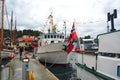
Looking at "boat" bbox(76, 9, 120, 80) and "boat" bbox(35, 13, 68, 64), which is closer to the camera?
"boat" bbox(76, 9, 120, 80)

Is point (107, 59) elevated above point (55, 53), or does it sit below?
above

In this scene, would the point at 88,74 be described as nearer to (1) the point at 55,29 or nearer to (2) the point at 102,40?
(2) the point at 102,40

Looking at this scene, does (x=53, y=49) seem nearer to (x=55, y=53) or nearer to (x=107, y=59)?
(x=55, y=53)

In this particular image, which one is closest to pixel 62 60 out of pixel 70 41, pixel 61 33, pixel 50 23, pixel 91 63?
pixel 61 33

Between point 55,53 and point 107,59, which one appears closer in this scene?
point 107,59

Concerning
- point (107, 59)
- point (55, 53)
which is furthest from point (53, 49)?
point (107, 59)

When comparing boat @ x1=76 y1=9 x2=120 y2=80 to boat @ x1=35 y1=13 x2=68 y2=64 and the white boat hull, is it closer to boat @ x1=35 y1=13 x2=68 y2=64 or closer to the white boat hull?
boat @ x1=35 y1=13 x2=68 y2=64

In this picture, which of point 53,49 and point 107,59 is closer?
point 107,59

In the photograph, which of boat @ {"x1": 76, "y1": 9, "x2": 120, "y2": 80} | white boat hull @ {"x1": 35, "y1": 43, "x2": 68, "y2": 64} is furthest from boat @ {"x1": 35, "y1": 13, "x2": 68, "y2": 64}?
boat @ {"x1": 76, "y1": 9, "x2": 120, "y2": 80}

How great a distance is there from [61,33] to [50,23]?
101 inches

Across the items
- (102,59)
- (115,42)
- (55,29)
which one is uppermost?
(55,29)

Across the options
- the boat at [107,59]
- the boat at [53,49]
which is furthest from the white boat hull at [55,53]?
the boat at [107,59]

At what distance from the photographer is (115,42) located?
20.1ft

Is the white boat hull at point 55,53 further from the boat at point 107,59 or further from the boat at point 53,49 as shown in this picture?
the boat at point 107,59
